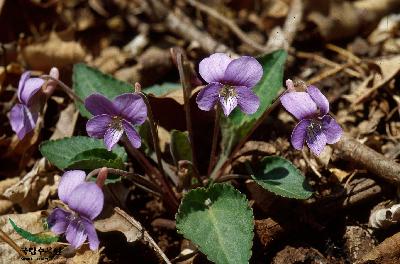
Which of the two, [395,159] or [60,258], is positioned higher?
[395,159]

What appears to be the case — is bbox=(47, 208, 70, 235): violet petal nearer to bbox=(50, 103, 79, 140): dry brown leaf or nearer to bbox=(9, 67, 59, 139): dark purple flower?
bbox=(9, 67, 59, 139): dark purple flower

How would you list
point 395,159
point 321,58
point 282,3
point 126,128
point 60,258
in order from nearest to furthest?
point 126,128 < point 60,258 < point 395,159 < point 321,58 < point 282,3

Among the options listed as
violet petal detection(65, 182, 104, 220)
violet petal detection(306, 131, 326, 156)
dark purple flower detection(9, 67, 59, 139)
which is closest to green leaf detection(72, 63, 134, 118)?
dark purple flower detection(9, 67, 59, 139)

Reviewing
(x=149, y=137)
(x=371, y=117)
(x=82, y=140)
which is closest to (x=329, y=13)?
(x=371, y=117)

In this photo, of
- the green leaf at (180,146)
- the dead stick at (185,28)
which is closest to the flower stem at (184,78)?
the green leaf at (180,146)

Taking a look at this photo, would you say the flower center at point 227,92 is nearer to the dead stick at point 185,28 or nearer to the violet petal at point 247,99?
the violet petal at point 247,99

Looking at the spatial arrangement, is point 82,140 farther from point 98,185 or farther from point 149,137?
point 98,185

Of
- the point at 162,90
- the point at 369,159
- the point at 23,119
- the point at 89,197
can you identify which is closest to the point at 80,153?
the point at 23,119
